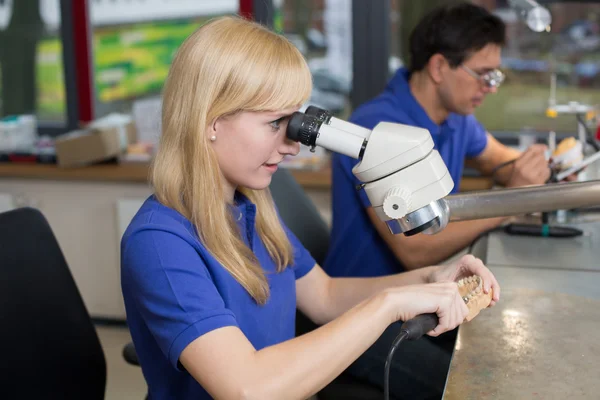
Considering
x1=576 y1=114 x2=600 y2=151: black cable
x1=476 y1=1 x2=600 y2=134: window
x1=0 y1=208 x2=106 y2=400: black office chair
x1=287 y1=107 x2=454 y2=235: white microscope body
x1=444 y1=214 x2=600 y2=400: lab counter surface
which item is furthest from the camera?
x1=476 y1=1 x2=600 y2=134: window

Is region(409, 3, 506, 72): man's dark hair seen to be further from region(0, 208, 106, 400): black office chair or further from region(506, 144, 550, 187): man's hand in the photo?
region(0, 208, 106, 400): black office chair

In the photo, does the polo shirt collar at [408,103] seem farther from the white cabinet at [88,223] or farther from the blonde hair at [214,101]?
the white cabinet at [88,223]

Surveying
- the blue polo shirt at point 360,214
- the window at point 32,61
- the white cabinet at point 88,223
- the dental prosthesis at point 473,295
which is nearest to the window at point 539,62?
the blue polo shirt at point 360,214

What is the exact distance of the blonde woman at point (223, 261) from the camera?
1.20 meters

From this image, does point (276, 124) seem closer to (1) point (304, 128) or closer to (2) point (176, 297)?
(1) point (304, 128)

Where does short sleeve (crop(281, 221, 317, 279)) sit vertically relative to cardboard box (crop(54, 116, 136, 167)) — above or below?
above

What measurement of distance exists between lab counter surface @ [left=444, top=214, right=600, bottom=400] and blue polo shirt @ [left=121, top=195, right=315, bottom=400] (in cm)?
36

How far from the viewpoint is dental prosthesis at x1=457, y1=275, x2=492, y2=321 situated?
1325mm

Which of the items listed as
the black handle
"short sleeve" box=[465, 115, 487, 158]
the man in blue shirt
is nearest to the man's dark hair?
the man in blue shirt

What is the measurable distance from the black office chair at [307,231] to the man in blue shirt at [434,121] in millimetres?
53

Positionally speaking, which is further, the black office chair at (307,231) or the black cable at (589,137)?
the black cable at (589,137)

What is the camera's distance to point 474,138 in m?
2.64

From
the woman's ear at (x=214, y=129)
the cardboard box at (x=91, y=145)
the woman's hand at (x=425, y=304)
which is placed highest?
the woman's ear at (x=214, y=129)

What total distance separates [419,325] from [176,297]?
38 cm
